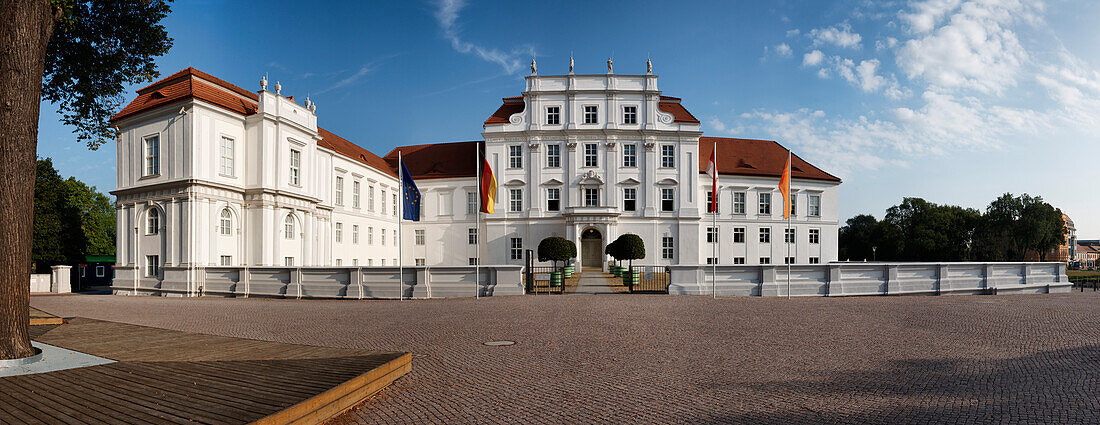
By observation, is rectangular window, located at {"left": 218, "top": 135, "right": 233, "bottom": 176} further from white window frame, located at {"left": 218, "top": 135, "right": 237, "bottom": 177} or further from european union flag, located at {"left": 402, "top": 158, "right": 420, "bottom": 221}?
european union flag, located at {"left": 402, "top": 158, "right": 420, "bottom": 221}

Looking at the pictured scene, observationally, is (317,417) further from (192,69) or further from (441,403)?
(192,69)

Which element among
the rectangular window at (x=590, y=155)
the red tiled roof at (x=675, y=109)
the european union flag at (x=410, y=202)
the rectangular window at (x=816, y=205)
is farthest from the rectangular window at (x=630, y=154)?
the european union flag at (x=410, y=202)

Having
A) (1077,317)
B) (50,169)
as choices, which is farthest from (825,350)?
(50,169)

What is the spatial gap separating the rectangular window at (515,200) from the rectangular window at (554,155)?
3.17 metres

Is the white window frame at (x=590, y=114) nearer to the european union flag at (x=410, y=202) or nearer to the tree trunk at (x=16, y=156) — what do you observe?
the european union flag at (x=410, y=202)

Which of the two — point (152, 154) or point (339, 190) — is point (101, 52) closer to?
point (152, 154)

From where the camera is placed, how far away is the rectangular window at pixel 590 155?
42.5m

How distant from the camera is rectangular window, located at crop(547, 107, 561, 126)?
42812mm

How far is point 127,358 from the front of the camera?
6.71m

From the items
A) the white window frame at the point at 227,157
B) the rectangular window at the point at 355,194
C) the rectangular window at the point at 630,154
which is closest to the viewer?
the white window frame at the point at 227,157

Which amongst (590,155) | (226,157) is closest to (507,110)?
(590,155)

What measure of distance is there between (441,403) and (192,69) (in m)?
27.4

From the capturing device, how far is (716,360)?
26.1ft

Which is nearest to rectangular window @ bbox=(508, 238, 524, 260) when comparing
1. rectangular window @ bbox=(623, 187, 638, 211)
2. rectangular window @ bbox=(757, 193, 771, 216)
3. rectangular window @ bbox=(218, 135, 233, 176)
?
rectangular window @ bbox=(623, 187, 638, 211)
